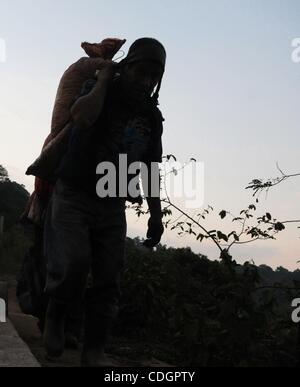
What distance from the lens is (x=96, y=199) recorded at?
8.61ft

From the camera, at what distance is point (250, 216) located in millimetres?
4195

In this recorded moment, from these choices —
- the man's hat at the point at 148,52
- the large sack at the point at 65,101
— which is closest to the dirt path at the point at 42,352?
the large sack at the point at 65,101

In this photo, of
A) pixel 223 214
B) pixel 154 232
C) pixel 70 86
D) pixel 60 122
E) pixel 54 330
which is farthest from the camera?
pixel 223 214

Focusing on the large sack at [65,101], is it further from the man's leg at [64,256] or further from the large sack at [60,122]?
the man's leg at [64,256]

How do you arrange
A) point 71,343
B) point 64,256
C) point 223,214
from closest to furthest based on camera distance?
point 64,256 → point 71,343 → point 223,214

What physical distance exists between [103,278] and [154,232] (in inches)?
15.3

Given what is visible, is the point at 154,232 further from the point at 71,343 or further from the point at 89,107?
the point at 71,343

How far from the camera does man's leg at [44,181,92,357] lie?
96.8 inches

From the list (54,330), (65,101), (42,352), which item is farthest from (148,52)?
(42,352)

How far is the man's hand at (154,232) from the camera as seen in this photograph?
9.30ft

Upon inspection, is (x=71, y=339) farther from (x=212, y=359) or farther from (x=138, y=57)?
(x=138, y=57)

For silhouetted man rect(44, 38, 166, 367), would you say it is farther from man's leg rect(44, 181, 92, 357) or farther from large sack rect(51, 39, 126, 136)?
large sack rect(51, 39, 126, 136)
